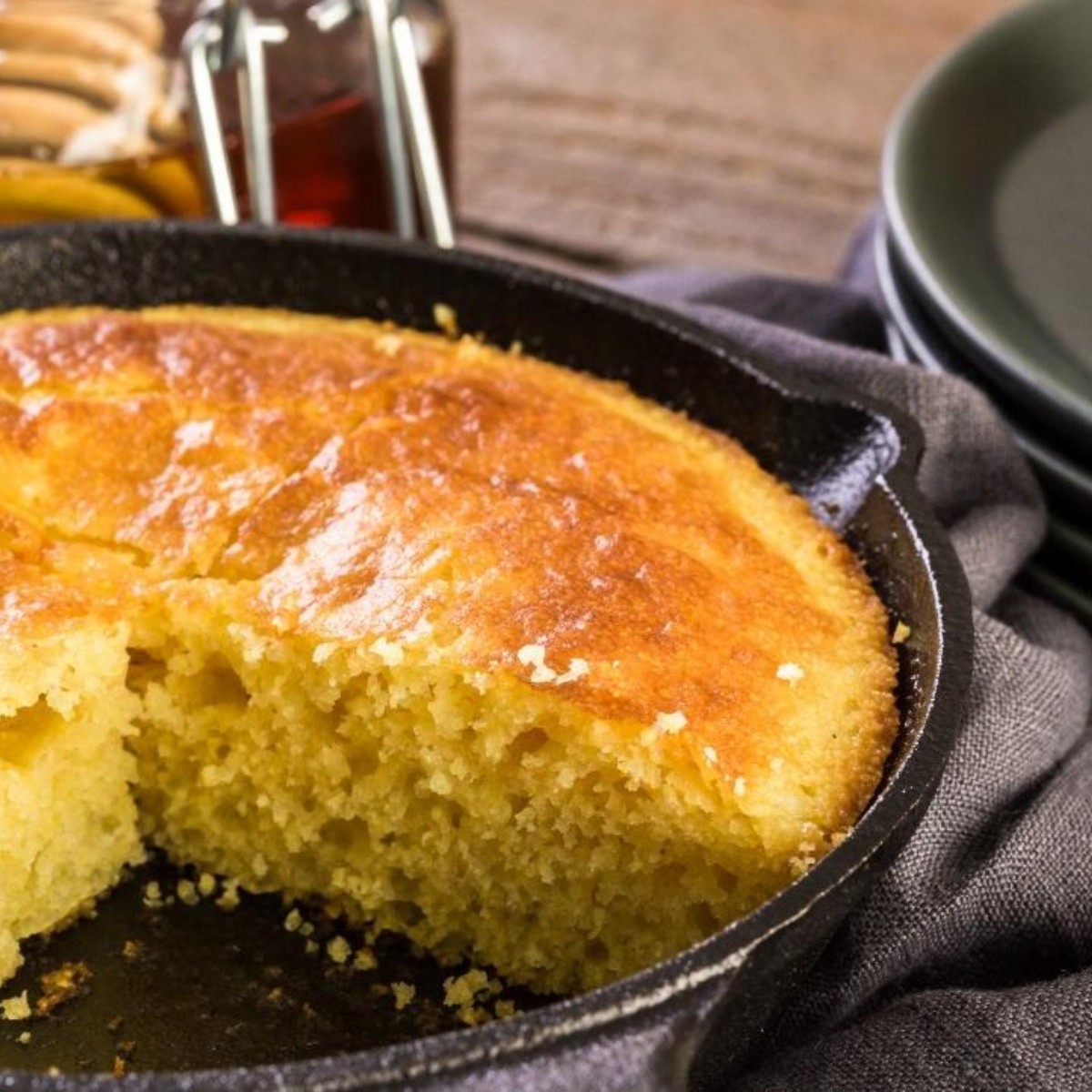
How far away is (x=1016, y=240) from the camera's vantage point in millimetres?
3334

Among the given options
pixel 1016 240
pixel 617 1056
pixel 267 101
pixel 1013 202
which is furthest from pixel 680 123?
pixel 617 1056

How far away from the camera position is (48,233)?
290cm

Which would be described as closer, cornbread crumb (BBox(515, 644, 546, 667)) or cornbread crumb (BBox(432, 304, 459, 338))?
cornbread crumb (BBox(515, 644, 546, 667))

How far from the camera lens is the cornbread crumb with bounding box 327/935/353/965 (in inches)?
94.5

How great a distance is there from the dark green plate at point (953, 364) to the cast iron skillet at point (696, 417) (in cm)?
41

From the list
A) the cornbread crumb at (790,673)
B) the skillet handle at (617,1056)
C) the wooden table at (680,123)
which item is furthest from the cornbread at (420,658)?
the wooden table at (680,123)

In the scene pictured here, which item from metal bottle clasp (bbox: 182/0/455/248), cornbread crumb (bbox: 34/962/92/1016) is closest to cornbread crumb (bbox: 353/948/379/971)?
cornbread crumb (bbox: 34/962/92/1016)

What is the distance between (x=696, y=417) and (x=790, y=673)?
707 mm

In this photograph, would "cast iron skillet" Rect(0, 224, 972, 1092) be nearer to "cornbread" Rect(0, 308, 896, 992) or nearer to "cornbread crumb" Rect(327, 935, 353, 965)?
"cornbread" Rect(0, 308, 896, 992)

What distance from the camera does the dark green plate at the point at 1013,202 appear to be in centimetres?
291

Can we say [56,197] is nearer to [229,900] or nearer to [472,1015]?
[229,900]

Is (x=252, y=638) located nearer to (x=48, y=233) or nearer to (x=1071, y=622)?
(x=48, y=233)

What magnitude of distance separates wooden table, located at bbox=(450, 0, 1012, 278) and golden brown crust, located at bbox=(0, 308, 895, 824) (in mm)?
1506

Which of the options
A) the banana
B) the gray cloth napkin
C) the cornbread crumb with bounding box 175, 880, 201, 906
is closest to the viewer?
the gray cloth napkin
